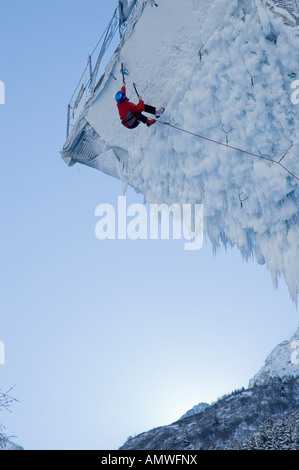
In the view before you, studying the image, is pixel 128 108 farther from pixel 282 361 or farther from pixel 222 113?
pixel 282 361

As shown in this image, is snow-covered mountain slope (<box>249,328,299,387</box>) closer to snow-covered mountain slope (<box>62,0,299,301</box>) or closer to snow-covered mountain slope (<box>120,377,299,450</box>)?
snow-covered mountain slope (<box>120,377,299,450</box>)

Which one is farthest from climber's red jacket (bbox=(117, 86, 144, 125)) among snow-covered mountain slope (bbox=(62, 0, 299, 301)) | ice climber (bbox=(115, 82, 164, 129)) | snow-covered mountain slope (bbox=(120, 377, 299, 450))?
snow-covered mountain slope (bbox=(120, 377, 299, 450))

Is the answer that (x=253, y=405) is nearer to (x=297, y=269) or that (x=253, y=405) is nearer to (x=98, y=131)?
(x=297, y=269)

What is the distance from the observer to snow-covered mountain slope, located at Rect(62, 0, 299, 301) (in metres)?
5.79

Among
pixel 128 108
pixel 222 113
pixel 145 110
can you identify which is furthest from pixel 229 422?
pixel 128 108

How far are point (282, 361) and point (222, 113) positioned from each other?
14.4m

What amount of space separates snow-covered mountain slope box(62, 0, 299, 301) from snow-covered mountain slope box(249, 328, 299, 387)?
11.5 metres

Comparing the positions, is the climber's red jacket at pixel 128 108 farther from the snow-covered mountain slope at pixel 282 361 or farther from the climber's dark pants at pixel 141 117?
the snow-covered mountain slope at pixel 282 361

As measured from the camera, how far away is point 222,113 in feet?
21.1

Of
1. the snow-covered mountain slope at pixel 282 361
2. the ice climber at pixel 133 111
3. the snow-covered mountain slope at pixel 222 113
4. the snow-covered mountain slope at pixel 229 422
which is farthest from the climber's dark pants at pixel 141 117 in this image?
the snow-covered mountain slope at pixel 282 361

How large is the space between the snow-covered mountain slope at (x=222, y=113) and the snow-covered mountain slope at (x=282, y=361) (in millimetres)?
11514

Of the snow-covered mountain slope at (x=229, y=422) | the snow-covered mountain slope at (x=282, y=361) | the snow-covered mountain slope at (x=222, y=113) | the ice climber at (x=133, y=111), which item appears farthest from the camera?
the snow-covered mountain slope at (x=282, y=361)

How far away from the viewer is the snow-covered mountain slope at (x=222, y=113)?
5.79 meters
